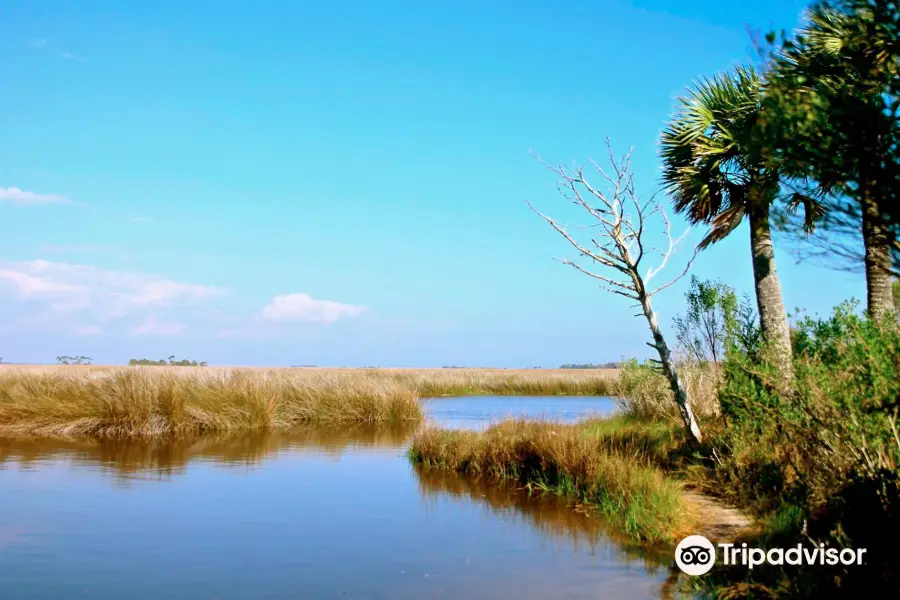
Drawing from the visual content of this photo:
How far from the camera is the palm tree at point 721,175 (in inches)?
446

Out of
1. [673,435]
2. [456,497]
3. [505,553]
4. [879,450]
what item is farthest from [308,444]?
[879,450]

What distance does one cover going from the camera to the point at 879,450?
568cm

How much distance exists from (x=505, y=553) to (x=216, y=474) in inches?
266

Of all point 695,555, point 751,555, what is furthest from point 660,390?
point 751,555

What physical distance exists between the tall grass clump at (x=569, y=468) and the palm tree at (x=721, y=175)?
3.50 metres

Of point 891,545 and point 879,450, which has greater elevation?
point 879,450

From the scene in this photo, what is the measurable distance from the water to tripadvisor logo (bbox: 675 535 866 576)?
0.31 m

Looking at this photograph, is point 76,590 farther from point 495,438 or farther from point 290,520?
point 495,438

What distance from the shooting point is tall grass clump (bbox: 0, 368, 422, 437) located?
59.1 feet

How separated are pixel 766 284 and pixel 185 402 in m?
14.6

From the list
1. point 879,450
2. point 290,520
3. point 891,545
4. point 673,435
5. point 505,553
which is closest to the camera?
point 891,545

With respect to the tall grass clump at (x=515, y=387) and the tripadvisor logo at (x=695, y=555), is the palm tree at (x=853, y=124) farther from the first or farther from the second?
the tall grass clump at (x=515, y=387)

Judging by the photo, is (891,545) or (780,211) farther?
(891,545)

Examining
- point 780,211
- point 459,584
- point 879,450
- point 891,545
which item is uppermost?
point 780,211
